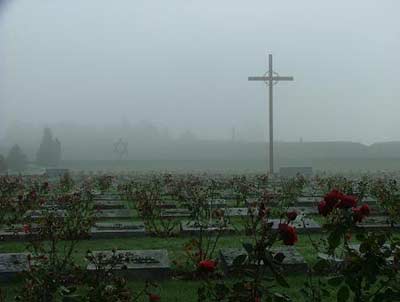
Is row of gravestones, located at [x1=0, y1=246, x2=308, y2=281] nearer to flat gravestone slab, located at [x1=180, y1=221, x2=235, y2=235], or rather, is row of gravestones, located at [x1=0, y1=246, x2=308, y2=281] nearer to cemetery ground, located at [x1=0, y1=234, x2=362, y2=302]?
cemetery ground, located at [x1=0, y1=234, x2=362, y2=302]

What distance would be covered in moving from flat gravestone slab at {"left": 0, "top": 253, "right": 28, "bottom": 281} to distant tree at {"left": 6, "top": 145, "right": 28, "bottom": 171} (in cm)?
3159

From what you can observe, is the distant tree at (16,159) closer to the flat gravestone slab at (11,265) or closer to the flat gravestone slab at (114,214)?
the flat gravestone slab at (114,214)

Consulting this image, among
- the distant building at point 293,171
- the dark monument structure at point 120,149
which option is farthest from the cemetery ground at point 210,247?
the dark monument structure at point 120,149

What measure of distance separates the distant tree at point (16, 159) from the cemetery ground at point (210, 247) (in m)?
25.1

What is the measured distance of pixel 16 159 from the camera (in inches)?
1449

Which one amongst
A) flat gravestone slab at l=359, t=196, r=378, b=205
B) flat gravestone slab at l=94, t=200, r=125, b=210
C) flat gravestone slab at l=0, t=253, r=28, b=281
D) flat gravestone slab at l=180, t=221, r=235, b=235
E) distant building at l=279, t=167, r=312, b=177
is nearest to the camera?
flat gravestone slab at l=0, t=253, r=28, b=281

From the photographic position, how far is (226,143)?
6481 cm

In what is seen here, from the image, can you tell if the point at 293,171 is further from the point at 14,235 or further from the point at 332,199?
the point at 332,199

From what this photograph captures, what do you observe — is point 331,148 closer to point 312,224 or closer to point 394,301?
point 312,224

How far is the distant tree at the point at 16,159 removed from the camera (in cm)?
3597

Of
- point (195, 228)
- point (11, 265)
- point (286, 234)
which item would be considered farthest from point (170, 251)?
point (286, 234)

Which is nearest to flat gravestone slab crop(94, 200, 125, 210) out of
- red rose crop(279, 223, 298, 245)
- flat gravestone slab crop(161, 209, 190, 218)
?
flat gravestone slab crop(161, 209, 190, 218)

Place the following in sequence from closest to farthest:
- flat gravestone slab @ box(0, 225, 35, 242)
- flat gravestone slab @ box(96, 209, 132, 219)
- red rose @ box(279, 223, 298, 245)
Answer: red rose @ box(279, 223, 298, 245)
flat gravestone slab @ box(0, 225, 35, 242)
flat gravestone slab @ box(96, 209, 132, 219)

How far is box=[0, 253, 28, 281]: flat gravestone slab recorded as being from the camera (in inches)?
201
